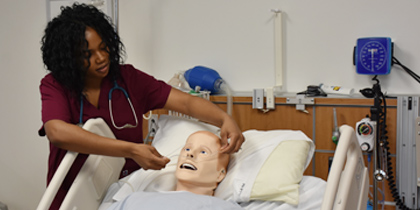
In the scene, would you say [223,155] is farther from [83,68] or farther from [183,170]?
[83,68]

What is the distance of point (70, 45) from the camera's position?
1784mm

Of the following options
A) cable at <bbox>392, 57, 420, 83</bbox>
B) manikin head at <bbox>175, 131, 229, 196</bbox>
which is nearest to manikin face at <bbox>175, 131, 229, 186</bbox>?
manikin head at <bbox>175, 131, 229, 196</bbox>

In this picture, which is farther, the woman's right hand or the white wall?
the white wall

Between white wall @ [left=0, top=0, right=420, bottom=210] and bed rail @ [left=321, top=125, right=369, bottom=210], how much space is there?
43.1 inches

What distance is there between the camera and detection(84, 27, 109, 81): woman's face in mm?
1810

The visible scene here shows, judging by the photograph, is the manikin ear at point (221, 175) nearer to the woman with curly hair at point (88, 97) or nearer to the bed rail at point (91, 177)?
the woman with curly hair at point (88, 97)

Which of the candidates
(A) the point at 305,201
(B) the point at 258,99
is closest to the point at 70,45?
(A) the point at 305,201

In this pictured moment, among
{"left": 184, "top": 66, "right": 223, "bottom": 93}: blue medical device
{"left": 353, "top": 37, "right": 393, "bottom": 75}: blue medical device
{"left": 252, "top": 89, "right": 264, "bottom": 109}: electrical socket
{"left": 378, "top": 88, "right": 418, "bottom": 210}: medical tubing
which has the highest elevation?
{"left": 353, "top": 37, "right": 393, "bottom": 75}: blue medical device

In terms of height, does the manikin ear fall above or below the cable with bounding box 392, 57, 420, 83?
below

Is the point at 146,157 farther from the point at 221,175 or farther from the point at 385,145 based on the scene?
the point at 385,145

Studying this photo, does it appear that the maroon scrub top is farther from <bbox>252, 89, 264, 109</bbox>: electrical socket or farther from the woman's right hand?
<bbox>252, 89, 264, 109</bbox>: electrical socket

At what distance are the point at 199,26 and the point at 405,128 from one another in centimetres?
148

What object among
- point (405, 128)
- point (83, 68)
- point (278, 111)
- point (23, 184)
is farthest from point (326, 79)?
point (23, 184)

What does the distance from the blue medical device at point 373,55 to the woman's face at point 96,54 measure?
1.51 m
